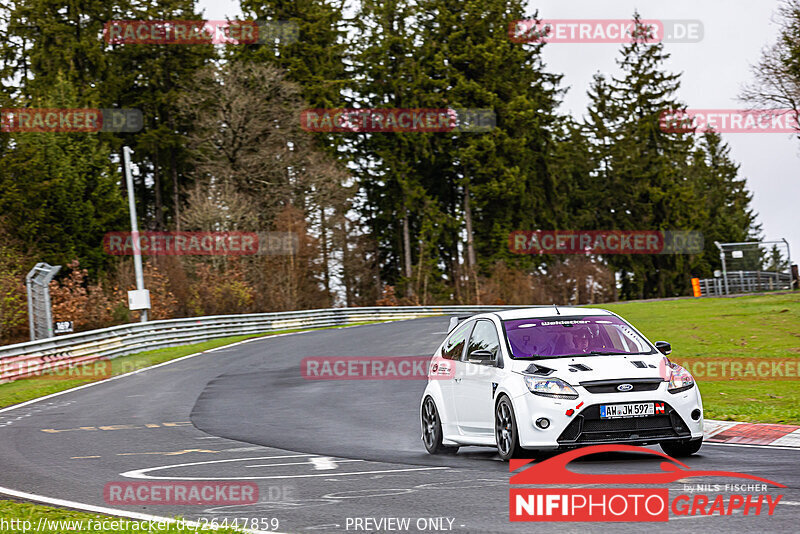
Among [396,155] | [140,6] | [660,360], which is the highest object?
[140,6]

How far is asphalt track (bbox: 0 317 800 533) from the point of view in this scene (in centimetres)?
747

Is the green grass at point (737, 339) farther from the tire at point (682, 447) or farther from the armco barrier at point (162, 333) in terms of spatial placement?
→ the armco barrier at point (162, 333)

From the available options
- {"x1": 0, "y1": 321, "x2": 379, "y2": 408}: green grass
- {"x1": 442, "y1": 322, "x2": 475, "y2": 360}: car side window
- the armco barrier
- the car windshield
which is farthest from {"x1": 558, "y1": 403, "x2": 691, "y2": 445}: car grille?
the armco barrier

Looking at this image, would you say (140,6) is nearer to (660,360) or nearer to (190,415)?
(190,415)

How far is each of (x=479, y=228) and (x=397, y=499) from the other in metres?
63.8

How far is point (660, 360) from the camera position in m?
10.1

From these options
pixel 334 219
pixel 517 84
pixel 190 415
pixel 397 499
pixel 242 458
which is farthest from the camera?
pixel 517 84

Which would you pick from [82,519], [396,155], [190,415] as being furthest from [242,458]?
[396,155]

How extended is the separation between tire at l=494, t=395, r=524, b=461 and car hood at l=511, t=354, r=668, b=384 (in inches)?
15.4

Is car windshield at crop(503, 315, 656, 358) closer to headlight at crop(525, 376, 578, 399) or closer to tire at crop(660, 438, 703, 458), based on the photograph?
headlight at crop(525, 376, 578, 399)

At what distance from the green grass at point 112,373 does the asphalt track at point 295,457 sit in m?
1.18

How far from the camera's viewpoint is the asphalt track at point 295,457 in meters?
7.47

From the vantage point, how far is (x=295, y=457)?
11578mm

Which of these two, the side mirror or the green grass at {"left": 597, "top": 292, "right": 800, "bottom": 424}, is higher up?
the side mirror
